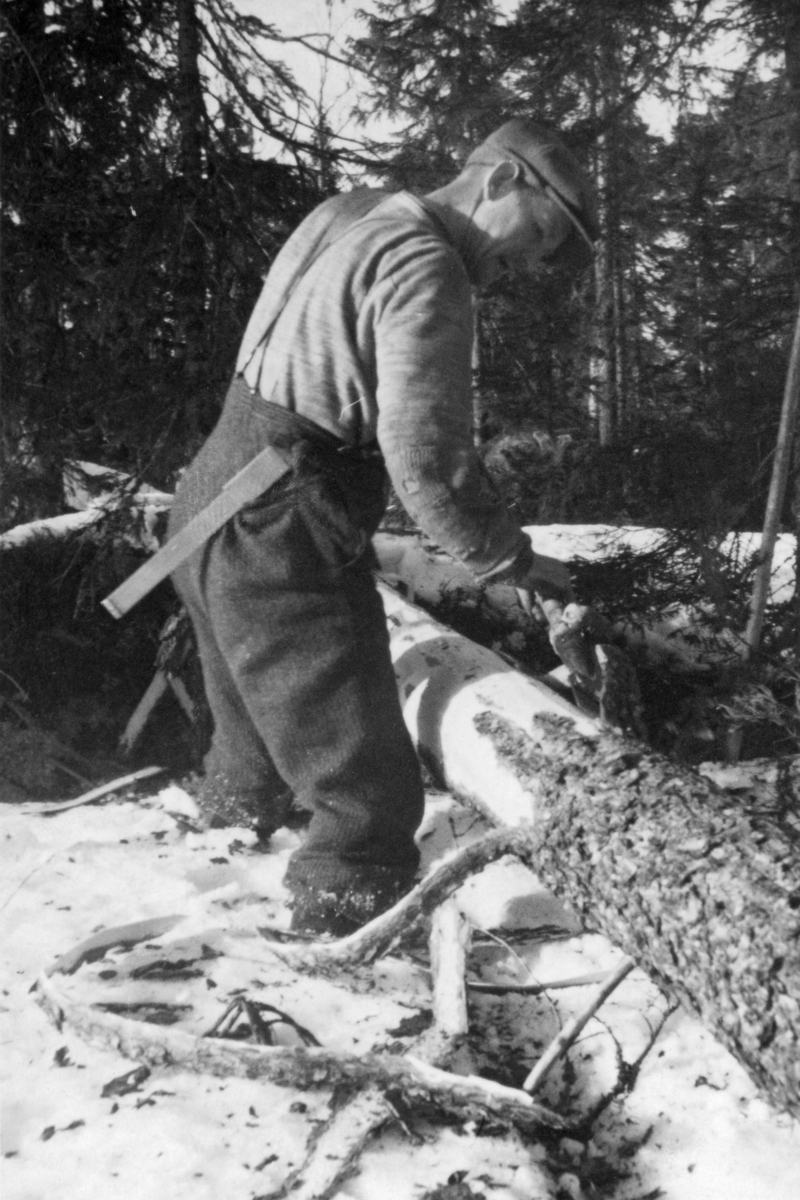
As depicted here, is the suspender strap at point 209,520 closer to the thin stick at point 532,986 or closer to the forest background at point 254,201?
the thin stick at point 532,986

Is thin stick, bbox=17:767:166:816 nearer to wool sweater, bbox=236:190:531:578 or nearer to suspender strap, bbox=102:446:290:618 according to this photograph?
suspender strap, bbox=102:446:290:618

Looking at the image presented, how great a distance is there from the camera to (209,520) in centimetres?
250

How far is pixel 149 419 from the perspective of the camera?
4375mm

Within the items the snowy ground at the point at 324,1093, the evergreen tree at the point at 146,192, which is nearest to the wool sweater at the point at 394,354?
the snowy ground at the point at 324,1093

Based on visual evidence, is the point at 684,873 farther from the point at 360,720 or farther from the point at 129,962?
the point at 129,962

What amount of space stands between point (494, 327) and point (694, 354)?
373cm

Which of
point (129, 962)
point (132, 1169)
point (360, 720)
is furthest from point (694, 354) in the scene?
point (132, 1169)

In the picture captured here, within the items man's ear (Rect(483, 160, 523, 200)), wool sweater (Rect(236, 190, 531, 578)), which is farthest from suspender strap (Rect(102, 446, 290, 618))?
man's ear (Rect(483, 160, 523, 200))

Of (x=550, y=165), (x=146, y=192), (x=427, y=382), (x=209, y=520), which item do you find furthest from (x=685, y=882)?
(x=146, y=192)

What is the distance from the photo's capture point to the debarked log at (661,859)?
1.55m

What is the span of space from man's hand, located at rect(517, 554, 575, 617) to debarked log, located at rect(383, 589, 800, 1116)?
306 mm

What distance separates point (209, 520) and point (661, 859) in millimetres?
1515

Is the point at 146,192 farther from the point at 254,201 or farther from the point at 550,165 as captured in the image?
the point at 550,165

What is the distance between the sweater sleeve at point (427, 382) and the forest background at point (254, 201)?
1553mm
